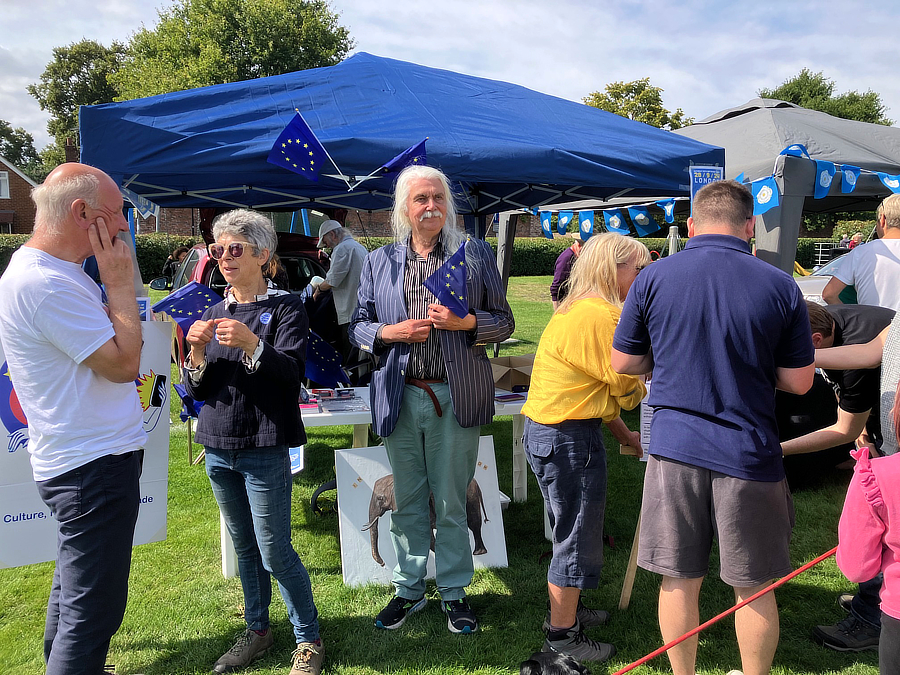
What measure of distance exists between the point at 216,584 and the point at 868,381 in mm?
2975

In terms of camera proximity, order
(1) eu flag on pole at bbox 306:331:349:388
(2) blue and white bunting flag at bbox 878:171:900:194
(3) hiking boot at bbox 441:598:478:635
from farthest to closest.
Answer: (2) blue and white bunting flag at bbox 878:171:900:194, (1) eu flag on pole at bbox 306:331:349:388, (3) hiking boot at bbox 441:598:478:635

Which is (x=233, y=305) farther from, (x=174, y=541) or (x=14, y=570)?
(x=14, y=570)

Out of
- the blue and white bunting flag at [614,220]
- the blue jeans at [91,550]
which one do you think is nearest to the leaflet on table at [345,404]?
the blue jeans at [91,550]

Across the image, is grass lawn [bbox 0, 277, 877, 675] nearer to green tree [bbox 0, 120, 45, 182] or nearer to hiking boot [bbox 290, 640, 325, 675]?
hiking boot [bbox 290, 640, 325, 675]

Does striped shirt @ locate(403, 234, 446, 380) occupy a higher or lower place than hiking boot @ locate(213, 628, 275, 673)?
higher

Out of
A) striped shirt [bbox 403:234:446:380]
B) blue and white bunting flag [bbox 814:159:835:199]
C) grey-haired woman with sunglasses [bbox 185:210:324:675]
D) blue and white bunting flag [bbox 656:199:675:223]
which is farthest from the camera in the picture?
blue and white bunting flag [bbox 656:199:675:223]

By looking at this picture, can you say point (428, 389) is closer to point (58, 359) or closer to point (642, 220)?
point (58, 359)

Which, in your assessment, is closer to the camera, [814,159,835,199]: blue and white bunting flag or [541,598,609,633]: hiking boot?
[541,598,609,633]: hiking boot

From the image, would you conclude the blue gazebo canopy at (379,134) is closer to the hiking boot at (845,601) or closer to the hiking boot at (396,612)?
the hiking boot at (396,612)

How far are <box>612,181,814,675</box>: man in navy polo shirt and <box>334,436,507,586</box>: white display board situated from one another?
4.38 ft

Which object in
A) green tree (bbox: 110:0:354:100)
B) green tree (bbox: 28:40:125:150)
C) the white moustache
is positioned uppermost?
green tree (bbox: 28:40:125:150)

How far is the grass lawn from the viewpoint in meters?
2.53

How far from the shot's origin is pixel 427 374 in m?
2.60

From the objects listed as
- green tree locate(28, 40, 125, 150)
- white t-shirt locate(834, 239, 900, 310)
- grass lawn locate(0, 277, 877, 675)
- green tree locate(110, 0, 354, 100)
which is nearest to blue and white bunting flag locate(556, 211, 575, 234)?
white t-shirt locate(834, 239, 900, 310)
